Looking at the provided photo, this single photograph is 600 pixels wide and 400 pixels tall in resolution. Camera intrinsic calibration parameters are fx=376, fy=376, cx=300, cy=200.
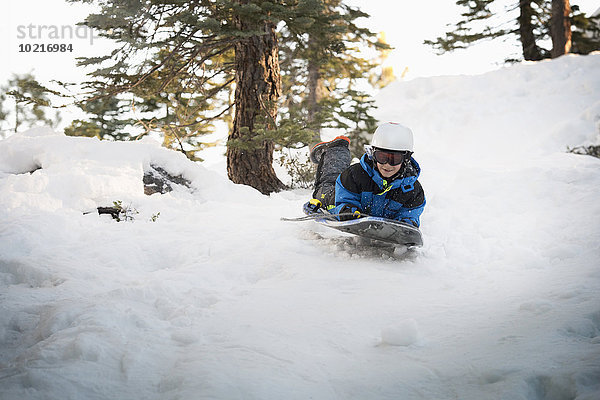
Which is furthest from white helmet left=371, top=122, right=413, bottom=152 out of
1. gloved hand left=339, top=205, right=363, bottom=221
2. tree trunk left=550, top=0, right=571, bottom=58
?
tree trunk left=550, top=0, right=571, bottom=58

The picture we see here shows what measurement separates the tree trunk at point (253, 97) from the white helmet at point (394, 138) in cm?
315

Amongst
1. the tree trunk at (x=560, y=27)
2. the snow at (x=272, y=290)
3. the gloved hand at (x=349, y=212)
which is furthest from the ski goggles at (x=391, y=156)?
the tree trunk at (x=560, y=27)

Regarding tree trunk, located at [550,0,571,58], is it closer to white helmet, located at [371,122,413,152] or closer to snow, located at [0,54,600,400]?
snow, located at [0,54,600,400]

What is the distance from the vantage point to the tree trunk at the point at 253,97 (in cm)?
655

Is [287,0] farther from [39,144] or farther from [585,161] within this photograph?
[585,161]

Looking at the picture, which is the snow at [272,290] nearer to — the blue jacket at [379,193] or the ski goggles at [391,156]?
the blue jacket at [379,193]

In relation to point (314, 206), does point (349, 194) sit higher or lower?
higher

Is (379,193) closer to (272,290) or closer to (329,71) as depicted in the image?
(272,290)

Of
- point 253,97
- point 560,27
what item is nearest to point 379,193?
point 253,97

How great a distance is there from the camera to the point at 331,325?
2.12 meters

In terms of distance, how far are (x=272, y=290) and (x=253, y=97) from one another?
→ 471 centimetres

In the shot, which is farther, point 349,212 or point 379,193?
point 379,193

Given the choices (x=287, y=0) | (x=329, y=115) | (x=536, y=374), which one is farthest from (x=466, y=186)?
(x=536, y=374)

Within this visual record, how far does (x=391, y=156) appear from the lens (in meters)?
3.57
